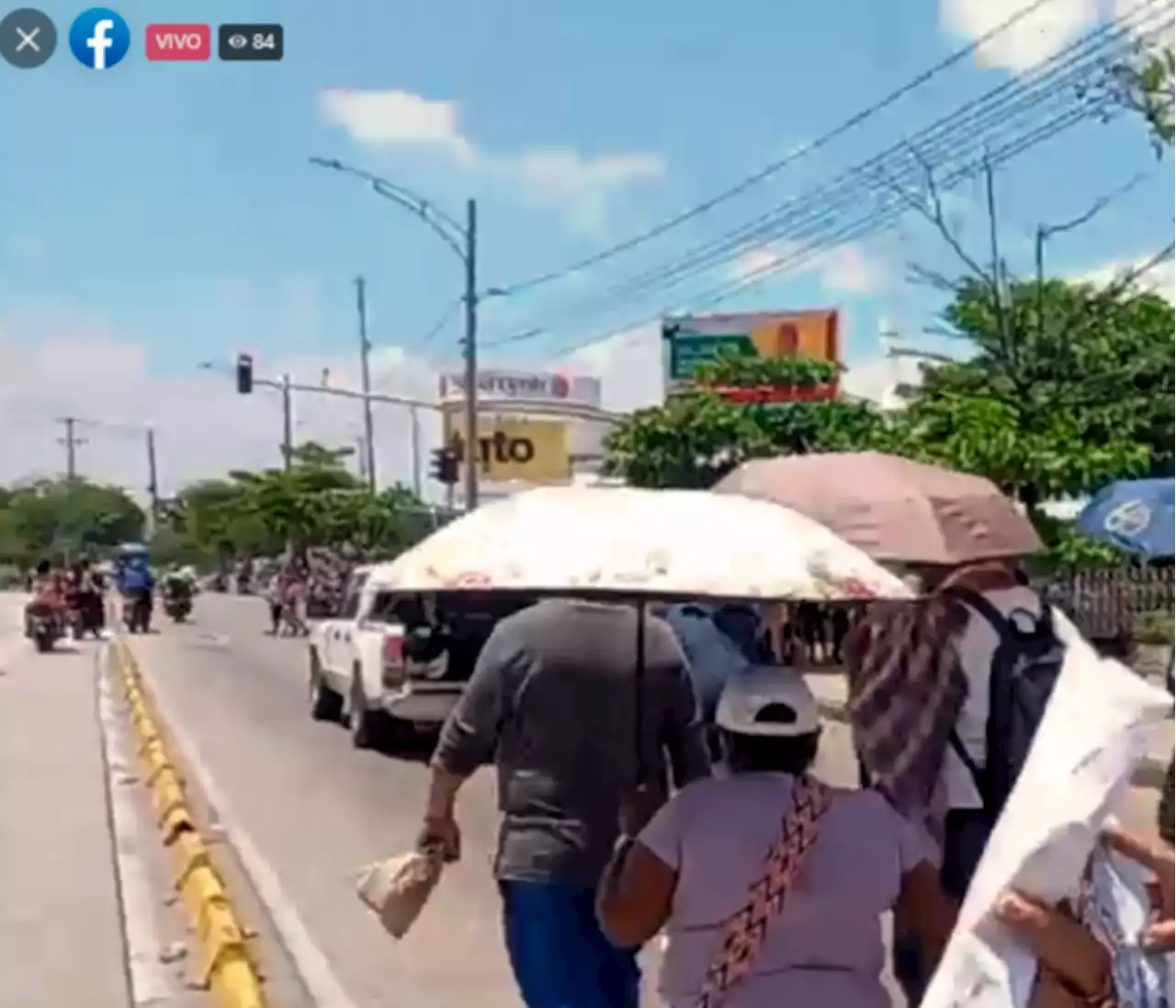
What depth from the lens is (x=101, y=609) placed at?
4822 cm

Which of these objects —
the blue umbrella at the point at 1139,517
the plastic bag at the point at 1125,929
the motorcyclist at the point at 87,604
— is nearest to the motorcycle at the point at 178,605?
the motorcyclist at the point at 87,604

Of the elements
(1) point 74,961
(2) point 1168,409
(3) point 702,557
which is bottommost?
(1) point 74,961

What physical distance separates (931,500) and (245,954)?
447 centimetres

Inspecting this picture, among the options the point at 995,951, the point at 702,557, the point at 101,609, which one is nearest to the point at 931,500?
the point at 702,557

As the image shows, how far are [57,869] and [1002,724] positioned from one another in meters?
8.20

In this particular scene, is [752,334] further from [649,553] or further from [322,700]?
[649,553]

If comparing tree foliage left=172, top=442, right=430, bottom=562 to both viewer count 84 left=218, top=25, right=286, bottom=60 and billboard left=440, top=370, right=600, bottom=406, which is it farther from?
viewer count 84 left=218, top=25, right=286, bottom=60

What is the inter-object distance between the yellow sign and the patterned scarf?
90.4 metres

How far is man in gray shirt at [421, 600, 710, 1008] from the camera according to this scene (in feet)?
18.2

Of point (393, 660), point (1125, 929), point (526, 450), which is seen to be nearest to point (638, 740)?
point (1125, 929)

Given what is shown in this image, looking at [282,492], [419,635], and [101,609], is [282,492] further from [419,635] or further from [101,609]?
[419,635]

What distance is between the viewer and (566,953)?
554cm

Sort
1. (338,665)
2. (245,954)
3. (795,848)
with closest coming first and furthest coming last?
1. (795,848)
2. (245,954)
3. (338,665)

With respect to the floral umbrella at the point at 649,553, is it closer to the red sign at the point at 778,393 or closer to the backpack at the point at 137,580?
the red sign at the point at 778,393
